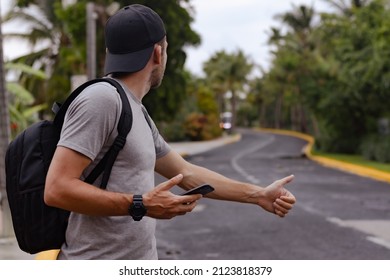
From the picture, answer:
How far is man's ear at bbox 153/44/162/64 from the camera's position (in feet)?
8.06

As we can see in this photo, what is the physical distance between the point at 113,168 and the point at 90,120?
20cm

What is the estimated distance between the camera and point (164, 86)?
97.5ft

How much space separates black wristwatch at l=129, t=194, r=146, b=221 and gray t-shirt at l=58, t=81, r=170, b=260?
104 millimetres

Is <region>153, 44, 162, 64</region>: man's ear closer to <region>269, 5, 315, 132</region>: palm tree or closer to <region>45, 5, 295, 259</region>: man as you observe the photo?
<region>45, 5, 295, 259</region>: man

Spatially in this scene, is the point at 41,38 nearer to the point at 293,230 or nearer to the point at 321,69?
the point at 321,69

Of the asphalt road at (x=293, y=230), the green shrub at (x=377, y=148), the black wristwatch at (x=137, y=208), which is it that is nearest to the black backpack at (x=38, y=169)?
the black wristwatch at (x=137, y=208)

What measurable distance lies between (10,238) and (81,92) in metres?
6.92

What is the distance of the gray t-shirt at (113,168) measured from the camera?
2.23 m

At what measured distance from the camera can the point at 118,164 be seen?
235cm

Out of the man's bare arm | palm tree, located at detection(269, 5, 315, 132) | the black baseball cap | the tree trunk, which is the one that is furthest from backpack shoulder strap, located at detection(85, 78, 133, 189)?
palm tree, located at detection(269, 5, 315, 132)

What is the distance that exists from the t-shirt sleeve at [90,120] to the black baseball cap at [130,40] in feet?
0.54

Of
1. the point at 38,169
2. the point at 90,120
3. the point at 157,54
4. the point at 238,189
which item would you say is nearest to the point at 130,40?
the point at 157,54
